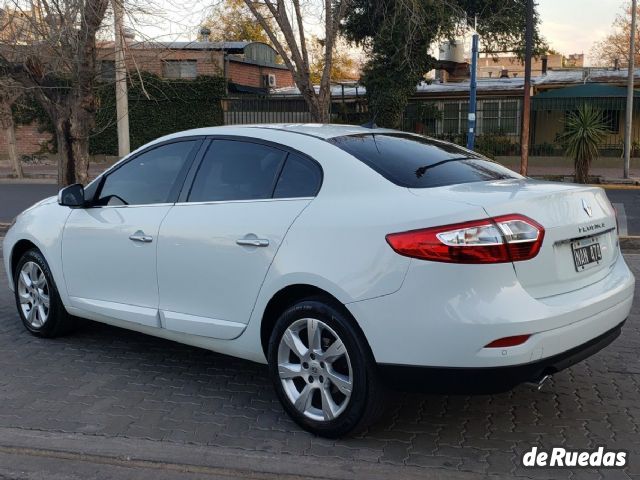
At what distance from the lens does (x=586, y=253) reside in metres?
3.73

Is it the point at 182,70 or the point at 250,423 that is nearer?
the point at 250,423

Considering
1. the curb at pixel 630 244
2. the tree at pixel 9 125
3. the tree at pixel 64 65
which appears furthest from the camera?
the tree at pixel 9 125

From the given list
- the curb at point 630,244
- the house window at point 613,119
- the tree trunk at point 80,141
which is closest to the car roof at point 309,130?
the curb at point 630,244

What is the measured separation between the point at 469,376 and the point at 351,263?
779mm

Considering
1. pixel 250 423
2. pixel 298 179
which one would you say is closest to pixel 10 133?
pixel 298 179

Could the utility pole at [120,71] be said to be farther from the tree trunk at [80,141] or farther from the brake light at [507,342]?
the brake light at [507,342]

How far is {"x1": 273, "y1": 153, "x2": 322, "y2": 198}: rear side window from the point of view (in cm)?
395

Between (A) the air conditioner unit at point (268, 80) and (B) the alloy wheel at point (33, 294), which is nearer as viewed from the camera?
(B) the alloy wheel at point (33, 294)

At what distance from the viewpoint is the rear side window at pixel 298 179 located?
3.95 meters

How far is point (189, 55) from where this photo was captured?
94.8 ft

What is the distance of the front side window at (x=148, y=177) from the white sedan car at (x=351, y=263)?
15 millimetres

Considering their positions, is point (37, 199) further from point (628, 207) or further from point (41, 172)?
point (628, 207)

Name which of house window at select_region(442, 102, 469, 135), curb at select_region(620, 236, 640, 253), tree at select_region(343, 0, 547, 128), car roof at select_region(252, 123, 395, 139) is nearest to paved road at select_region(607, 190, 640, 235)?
curb at select_region(620, 236, 640, 253)

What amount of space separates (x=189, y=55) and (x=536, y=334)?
90.5 ft
